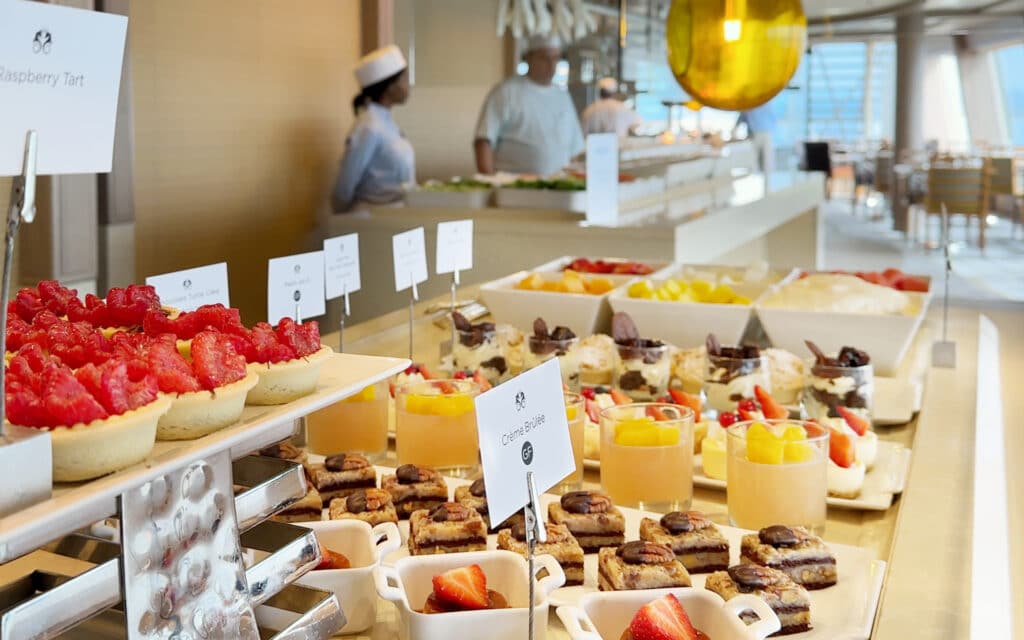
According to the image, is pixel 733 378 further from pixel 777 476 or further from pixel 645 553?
pixel 645 553

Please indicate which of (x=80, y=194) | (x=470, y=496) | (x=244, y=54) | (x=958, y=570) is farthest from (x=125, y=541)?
(x=244, y=54)

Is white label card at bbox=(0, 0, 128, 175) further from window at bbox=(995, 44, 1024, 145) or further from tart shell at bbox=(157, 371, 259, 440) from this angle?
window at bbox=(995, 44, 1024, 145)

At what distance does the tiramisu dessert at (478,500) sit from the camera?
1.23m

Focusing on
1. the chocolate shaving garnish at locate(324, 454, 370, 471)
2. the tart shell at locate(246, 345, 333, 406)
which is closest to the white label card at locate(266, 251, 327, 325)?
the chocolate shaving garnish at locate(324, 454, 370, 471)

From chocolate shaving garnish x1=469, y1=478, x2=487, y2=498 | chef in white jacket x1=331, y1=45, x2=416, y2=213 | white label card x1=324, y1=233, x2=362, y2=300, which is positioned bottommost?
chocolate shaving garnish x1=469, y1=478, x2=487, y2=498

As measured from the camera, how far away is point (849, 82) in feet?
47.4

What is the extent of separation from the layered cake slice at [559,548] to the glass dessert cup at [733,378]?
0.63 meters

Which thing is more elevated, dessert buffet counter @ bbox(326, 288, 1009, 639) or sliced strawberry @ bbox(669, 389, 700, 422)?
sliced strawberry @ bbox(669, 389, 700, 422)

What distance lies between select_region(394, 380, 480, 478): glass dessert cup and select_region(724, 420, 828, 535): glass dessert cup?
0.38 metres

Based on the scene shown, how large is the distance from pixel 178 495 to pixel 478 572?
317mm

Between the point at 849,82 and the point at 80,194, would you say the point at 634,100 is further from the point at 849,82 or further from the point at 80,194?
the point at 849,82

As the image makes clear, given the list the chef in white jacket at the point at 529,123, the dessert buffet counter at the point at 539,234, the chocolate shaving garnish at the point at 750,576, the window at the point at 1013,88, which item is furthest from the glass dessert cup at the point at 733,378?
the window at the point at 1013,88

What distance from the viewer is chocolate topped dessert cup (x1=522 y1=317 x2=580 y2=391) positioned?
73.5 inches

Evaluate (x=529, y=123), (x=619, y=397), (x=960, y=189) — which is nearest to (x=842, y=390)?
(x=619, y=397)
